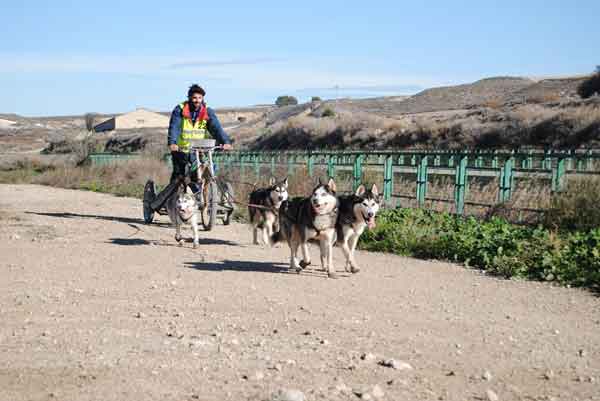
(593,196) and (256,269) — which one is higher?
(593,196)

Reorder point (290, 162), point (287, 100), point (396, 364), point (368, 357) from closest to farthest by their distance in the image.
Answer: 1. point (396, 364)
2. point (368, 357)
3. point (290, 162)
4. point (287, 100)

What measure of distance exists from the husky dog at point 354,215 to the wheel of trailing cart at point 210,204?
3.61 m

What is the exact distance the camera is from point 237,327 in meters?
6.31

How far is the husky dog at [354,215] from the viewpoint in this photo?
877 centimetres

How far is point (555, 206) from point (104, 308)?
310 inches

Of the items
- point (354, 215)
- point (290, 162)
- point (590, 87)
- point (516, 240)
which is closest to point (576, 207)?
point (516, 240)

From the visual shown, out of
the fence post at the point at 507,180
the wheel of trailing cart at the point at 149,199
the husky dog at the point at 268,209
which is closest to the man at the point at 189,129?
the husky dog at the point at 268,209

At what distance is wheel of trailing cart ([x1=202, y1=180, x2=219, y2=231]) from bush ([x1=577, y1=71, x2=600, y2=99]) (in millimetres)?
43406

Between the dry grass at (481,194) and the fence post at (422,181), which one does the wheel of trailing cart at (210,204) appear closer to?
the dry grass at (481,194)

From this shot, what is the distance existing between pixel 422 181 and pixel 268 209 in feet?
16.4

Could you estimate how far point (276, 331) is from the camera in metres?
6.16

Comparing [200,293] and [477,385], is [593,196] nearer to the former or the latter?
→ [200,293]

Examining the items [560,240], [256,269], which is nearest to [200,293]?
[256,269]

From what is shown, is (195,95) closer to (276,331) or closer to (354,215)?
(354,215)
